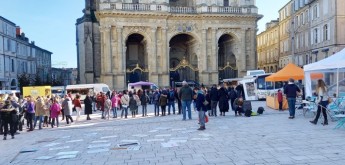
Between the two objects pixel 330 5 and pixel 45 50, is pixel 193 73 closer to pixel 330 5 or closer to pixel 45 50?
pixel 330 5

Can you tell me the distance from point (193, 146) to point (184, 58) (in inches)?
1172

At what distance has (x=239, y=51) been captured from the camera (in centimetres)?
3572

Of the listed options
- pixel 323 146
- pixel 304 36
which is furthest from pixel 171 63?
pixel 323 146

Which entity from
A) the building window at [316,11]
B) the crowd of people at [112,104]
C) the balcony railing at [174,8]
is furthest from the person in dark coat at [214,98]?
the building window at [316,11]

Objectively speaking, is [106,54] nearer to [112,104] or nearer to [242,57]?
[242,57]

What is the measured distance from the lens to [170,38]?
33.9m

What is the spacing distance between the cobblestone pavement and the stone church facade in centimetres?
2145

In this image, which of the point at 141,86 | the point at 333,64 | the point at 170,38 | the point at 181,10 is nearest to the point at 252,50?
the point at 181,10

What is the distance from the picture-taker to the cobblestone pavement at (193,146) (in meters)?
6.65

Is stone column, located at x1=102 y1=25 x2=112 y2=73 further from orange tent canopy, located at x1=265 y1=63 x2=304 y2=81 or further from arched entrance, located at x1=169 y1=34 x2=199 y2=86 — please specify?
orange tent canopy, located at x1=265 y1=63 x2=304 y2=81

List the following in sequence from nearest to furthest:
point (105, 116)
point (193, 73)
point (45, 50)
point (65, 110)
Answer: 1. point (65, 110)
2. point (105, 116)
3. point (193, 73)
4. point (45, 50)

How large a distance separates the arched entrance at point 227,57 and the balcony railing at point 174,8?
3430 mm

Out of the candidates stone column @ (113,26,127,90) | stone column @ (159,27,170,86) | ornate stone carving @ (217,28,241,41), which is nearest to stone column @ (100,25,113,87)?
stone column @ (113,26,127,90)

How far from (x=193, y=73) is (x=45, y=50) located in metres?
45.1
